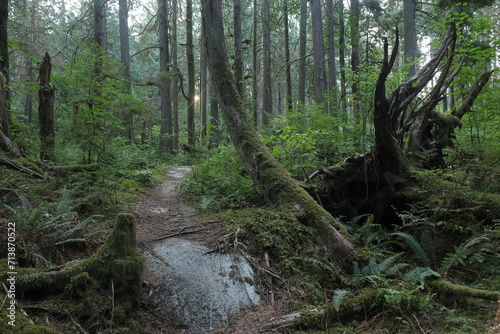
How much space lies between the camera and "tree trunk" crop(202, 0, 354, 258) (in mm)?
4180

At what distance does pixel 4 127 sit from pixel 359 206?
25.3 ft

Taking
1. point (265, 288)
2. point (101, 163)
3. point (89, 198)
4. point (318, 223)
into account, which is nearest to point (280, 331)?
point (265, 288)

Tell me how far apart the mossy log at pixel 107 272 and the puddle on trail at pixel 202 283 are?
498 millimetres

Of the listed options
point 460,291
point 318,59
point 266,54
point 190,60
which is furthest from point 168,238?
point 190,60

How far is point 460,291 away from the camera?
316cm

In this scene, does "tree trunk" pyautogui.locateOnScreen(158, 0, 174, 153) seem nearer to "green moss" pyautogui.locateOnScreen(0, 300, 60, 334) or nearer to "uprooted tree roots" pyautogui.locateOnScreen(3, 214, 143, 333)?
"uprooted tree roots" pyautogui.locateOnScreen(3, 214, 143, 333)

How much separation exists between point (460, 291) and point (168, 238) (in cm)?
366

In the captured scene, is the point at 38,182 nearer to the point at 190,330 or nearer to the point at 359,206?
the point at 190,330

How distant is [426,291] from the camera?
3.39 metres

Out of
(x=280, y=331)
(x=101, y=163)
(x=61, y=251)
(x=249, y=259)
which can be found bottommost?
(x=280, y=331)

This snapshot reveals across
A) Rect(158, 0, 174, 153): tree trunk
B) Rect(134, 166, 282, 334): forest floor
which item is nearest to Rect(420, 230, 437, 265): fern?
Rect(134, 166, 282, 334): forest floor

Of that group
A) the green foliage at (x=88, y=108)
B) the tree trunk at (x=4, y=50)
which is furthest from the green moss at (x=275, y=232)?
the tree trunk at (x=4, y=50)

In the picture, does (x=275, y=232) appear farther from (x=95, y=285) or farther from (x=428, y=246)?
(x=95, y=285)

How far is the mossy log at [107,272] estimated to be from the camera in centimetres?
261
